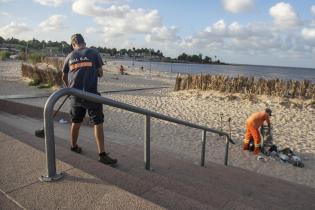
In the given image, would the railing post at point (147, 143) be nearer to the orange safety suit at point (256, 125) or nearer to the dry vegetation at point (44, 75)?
the orange safety suit at point (256, 125)

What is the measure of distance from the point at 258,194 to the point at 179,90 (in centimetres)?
1584

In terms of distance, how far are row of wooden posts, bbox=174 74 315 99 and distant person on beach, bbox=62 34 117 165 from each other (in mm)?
14336

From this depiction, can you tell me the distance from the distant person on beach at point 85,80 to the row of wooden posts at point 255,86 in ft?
47.0

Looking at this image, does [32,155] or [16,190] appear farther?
[32,155]

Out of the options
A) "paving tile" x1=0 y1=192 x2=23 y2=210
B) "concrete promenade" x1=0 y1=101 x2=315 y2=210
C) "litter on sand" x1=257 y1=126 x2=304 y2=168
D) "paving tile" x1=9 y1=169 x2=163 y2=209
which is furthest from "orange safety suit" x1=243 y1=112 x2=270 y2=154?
"paving tile" x1=0 y1=192 x2=23 y2=210

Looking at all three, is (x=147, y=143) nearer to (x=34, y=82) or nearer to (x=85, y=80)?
(x=85, y=80)

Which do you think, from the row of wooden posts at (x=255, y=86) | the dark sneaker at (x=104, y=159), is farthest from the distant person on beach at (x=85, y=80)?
the row of wooden posts at (x=255, y=86)

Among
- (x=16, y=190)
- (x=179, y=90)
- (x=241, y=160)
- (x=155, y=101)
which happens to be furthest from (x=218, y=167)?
(x=179, y=90)

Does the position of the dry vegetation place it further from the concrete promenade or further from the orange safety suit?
the concrete promenade

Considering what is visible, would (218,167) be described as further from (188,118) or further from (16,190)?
(188,118)

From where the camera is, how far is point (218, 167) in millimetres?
5602

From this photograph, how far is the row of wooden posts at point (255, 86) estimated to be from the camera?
637 inches

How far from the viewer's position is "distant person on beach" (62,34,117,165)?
3.60m

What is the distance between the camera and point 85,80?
11.9 feet
